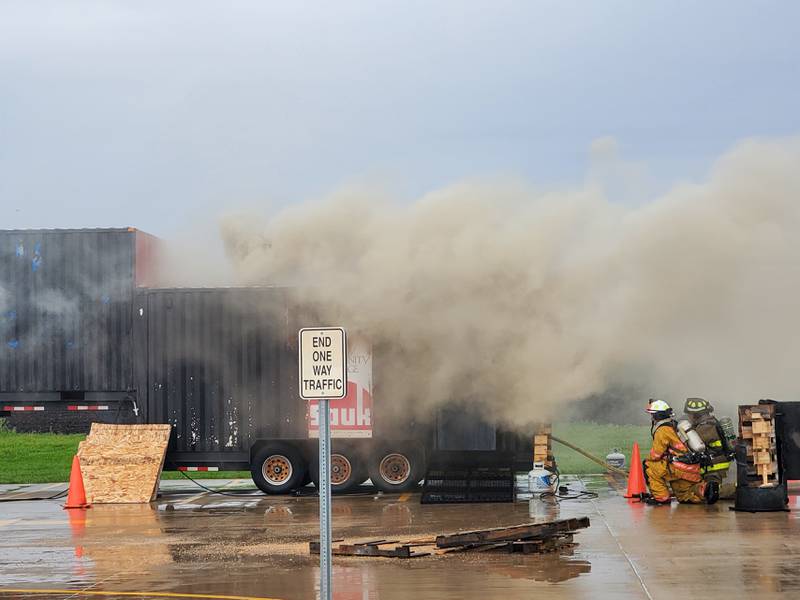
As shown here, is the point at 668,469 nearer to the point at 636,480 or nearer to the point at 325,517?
the point at 636,480

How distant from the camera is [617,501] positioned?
19344mm

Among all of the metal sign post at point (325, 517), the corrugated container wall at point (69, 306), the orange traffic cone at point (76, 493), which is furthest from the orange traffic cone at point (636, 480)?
the metal sign post at point (325, 517)

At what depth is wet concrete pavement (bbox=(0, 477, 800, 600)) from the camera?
1172 cm

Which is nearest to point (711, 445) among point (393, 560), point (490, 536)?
point (490, 536)

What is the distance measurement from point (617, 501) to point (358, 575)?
780 centimetres

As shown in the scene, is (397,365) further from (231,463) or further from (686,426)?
(686,426)

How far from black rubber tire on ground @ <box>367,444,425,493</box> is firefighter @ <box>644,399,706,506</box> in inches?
182

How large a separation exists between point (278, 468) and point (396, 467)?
2.20 meters

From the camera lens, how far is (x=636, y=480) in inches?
766

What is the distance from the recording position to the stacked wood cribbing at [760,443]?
56.1 ft

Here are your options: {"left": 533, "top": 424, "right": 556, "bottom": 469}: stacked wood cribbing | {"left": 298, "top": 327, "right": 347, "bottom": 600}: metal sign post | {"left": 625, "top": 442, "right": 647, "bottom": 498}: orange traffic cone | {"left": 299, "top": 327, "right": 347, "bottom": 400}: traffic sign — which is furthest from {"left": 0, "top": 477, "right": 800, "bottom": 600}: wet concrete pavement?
{"left": 299, "top": 327, "right": 347, "bottom": 400}: traffic sign

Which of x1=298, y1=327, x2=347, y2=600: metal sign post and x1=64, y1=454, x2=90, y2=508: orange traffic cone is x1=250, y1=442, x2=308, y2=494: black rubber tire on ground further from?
x1=298, y1=327, x2=347, y2=600: metal sign post

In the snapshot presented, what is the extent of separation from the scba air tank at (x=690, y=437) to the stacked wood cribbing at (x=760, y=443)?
0.95 metres

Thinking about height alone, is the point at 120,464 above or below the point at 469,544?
above
